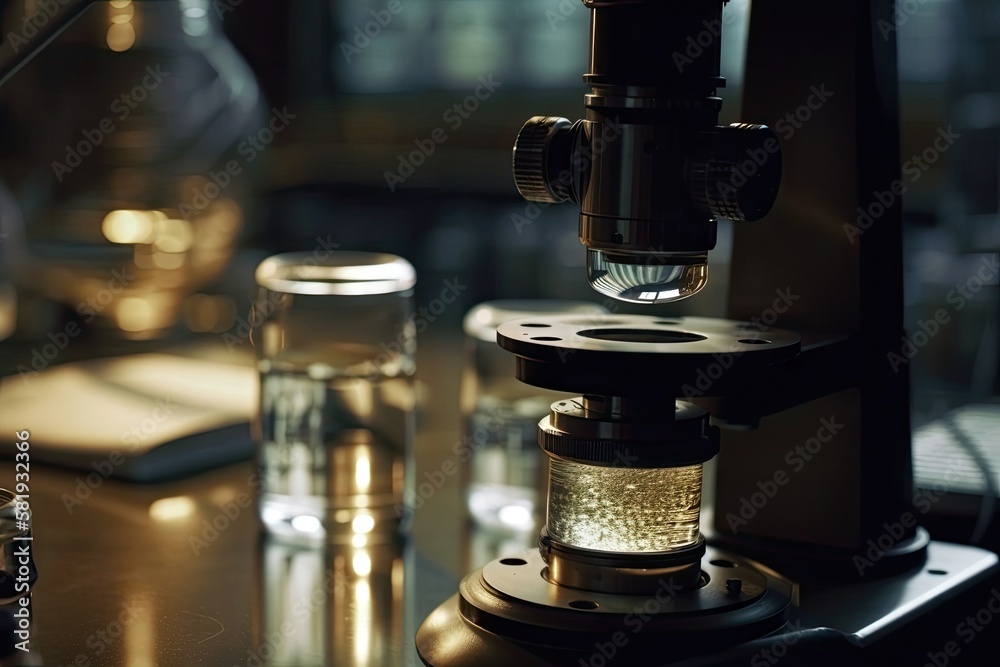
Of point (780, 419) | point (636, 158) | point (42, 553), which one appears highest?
point (636, 158)

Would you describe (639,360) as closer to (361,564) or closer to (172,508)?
(361,564)

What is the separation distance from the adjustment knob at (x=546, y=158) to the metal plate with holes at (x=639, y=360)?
0.07m

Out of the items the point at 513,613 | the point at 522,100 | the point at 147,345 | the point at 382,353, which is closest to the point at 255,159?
the point at 522,100

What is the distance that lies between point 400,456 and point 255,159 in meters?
1.19

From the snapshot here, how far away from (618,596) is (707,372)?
0.12 m

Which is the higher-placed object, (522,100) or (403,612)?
(522,100)

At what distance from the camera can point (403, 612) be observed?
68 cm

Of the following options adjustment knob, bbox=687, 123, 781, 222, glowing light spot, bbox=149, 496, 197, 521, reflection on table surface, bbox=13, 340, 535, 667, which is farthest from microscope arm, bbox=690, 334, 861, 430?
glowing light spot, bbox=149, 496, 197, 521

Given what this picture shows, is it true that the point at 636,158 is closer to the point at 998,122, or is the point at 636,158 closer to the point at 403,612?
the point at 403,612

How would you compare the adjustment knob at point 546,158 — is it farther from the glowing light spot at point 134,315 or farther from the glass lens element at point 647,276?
the glowing light spot at point 134,315

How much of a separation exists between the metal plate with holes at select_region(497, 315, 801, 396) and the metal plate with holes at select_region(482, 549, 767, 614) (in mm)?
102

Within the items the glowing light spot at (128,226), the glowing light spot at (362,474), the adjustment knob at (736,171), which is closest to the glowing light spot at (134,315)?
the glowing light spot at (128,226)

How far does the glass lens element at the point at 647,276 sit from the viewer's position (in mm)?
576

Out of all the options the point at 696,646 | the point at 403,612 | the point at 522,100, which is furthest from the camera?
the point at 522,100
